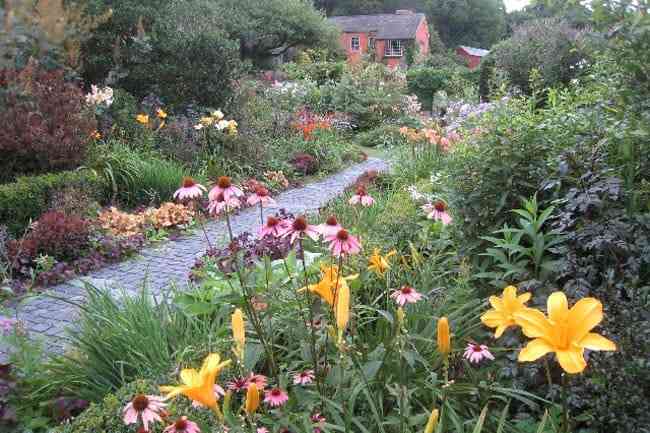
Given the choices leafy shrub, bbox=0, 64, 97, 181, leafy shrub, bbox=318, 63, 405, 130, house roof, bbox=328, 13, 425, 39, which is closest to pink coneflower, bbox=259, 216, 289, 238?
leafy shrub, bbox=0, 64, 97, 181

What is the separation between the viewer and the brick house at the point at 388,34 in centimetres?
4259

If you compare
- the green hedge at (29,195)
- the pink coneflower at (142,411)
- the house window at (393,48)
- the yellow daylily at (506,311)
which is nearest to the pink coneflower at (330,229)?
the yellow daylily at (506,311)

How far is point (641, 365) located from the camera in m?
2.03

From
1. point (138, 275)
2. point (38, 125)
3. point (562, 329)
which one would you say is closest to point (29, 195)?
point (38, 125)

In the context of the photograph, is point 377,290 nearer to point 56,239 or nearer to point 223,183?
point 223,183

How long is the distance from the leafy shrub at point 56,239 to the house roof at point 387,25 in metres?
39.5

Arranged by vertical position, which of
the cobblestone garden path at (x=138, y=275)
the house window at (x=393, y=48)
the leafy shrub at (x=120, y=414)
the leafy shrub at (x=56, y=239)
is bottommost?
the house window at (x=393, y=48)

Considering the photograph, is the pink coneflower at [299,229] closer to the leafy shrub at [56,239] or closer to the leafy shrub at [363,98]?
the leafy shrub at [56,239]

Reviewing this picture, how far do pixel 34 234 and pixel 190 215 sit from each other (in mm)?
1842

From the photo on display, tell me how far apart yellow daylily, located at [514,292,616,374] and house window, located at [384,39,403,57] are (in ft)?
145

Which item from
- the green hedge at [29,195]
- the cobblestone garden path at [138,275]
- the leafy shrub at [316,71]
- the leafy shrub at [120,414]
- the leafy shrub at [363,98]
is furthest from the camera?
the leafy shrub at [316,71]

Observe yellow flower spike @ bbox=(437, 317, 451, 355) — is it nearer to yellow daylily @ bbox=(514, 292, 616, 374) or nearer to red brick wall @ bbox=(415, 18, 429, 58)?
yellow daylily @ bbox=(514, 292, 616, 374)

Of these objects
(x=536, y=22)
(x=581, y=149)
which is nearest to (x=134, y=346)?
(x=581, y=149)

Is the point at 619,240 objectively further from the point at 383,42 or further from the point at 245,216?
the point at 383,42
